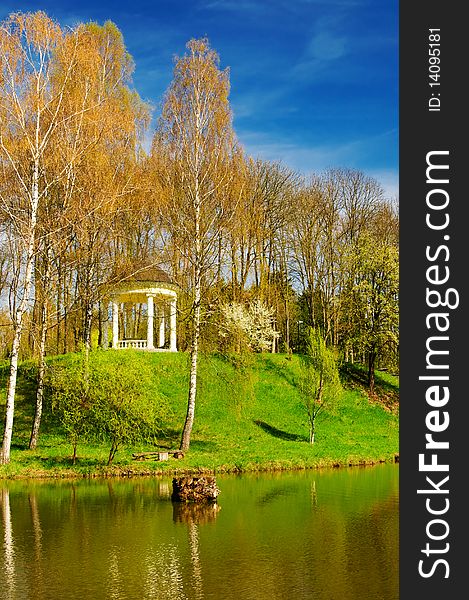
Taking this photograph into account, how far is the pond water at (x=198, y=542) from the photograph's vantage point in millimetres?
10312

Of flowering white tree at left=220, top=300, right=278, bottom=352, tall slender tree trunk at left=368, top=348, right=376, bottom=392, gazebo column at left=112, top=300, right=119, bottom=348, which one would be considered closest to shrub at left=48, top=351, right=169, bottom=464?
gazebo column at left=112, top=300, right=119, bottom=348

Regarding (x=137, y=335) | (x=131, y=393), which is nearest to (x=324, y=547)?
(x=131, y=393)

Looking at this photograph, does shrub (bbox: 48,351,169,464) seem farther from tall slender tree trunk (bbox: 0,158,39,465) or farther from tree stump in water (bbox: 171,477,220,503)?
tree stump in water (bbox: 171,477,220,503)

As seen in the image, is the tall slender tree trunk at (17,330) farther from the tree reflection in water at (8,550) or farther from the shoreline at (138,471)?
the tree reflection in water at (8,550)

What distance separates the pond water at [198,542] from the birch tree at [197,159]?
886 cm

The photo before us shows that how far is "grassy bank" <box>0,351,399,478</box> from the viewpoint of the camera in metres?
24.0

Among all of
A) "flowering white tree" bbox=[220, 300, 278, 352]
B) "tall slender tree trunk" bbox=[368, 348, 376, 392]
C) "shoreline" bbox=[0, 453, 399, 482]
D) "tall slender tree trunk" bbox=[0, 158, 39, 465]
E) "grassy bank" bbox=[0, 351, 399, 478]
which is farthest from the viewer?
"tall slender tree trunk" bbox=[368, 348, 376, 392]

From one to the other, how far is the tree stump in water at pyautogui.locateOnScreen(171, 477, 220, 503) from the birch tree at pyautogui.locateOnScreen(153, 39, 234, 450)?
9.03m

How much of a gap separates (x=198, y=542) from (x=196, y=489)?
441 centimetres

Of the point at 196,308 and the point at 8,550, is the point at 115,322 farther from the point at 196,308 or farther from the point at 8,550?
the point at 8,550

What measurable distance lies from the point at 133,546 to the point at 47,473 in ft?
33.1

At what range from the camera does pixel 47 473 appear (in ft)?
73.1

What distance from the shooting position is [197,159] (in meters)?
27.6

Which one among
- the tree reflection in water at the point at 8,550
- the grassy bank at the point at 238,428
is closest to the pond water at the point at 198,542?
the tree reflection in water at the point at 8,550
